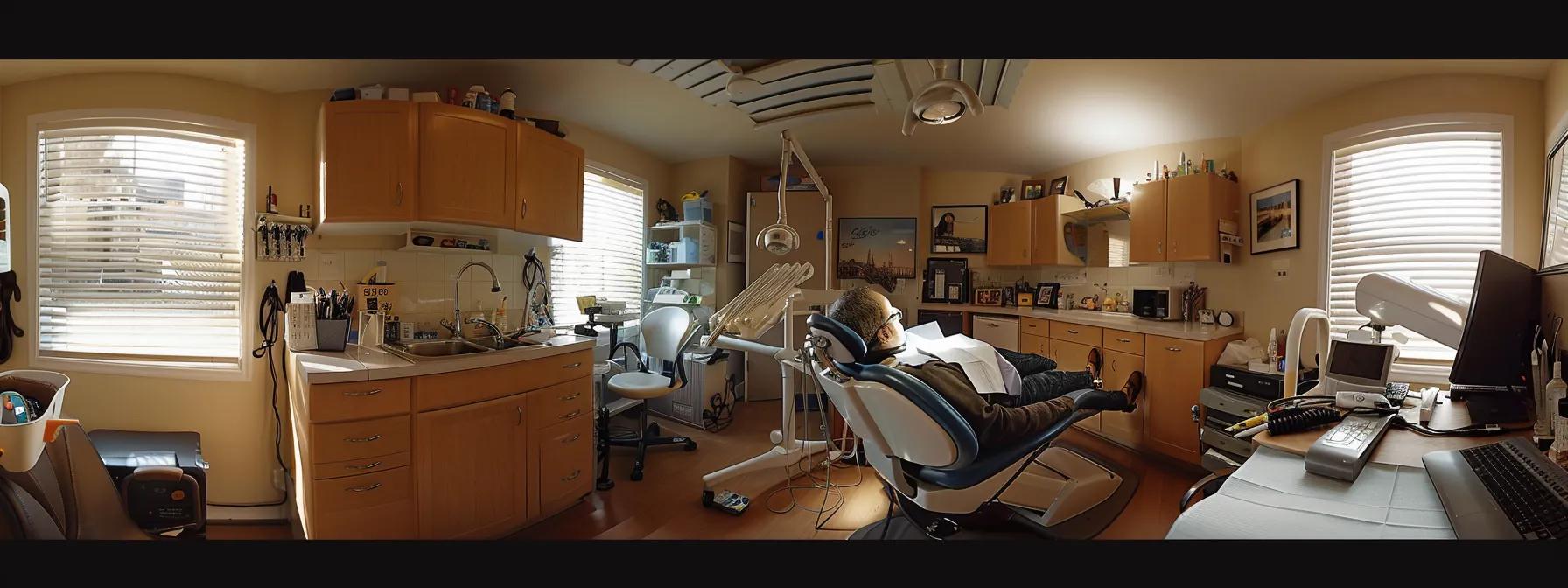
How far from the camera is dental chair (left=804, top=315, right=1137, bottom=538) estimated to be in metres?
1.07

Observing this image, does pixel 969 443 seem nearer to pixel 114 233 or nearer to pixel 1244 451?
pixel 1244 451

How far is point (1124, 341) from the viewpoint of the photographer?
1.30 m

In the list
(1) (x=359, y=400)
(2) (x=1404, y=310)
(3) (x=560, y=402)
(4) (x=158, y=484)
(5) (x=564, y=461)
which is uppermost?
(2) (x=1404, y=310)

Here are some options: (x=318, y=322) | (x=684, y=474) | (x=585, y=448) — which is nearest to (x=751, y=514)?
(x=684, y=474)

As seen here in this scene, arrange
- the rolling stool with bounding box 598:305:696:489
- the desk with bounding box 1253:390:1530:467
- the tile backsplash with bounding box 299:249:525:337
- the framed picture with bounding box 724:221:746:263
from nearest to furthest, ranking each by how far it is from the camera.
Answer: the desk with bounding box 1253:390:1530:467 < the tile backsplash with bounding box 299:249:525:337 < the rolling stool with bounding box 598:305:696:489 < the framed picture with bounding box 724:221:746:263

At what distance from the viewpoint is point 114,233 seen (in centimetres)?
132

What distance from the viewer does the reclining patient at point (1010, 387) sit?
45.2 inches

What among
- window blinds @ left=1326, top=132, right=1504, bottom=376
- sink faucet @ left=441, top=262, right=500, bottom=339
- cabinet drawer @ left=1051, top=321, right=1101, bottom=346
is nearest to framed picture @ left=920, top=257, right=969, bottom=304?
cabinet drawer @ left=1051, top=321, right=1101, bottom=346

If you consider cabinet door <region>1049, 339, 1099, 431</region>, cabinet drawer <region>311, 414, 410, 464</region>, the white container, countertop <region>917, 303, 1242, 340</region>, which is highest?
countertop <region>917, 303, 1242, 340</region>

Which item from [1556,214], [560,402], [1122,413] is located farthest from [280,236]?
[1556,214]

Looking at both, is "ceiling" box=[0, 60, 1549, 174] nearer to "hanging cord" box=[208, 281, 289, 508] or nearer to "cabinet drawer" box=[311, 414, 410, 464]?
"hanging cord" box=[208, 281, 289, 508]

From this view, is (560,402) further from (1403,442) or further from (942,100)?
(1403,442)

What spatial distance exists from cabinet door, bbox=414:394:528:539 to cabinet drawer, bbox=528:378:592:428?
0.04m

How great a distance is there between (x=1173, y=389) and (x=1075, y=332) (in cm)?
31
